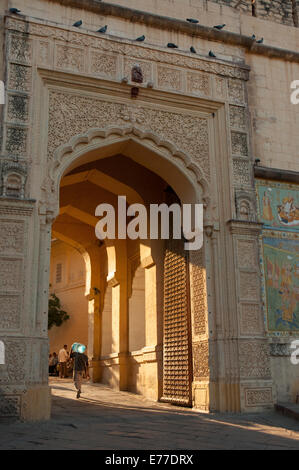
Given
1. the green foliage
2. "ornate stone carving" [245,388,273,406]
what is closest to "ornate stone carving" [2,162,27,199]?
"ornate stone carving" [245,388,273,406]

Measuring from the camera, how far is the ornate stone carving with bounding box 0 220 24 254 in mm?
6887

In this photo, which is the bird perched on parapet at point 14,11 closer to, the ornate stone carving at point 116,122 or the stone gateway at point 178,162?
the stone gateway at point 178,162

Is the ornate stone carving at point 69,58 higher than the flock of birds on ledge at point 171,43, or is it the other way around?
the flock of birds on ledge at point 171,43

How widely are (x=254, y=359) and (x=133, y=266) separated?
4748mm

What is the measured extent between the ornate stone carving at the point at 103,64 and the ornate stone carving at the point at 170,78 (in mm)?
798

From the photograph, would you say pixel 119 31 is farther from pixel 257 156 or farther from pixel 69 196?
pixel 69 196

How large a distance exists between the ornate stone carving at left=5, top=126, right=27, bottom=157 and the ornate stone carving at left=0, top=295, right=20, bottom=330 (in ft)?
6.85

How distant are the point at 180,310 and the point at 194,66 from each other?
4.26 meters

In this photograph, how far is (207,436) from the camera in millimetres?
5344

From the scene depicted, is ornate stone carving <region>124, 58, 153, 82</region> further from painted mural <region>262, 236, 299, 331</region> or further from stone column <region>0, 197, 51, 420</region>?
painted mural <region>262, 236, 299, 331</region>

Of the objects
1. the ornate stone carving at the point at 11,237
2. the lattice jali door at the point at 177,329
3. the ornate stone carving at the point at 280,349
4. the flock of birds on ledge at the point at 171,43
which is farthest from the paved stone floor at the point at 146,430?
the flock of birds on ledge at the point at 171,43

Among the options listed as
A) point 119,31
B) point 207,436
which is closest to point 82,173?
point 119,31

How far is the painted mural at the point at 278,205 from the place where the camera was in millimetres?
8625

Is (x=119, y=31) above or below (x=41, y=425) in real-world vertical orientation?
above
